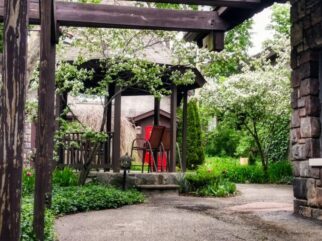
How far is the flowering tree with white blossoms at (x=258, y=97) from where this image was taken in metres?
13.6

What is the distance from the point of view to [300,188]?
638cm

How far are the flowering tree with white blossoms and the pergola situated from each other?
711 cm

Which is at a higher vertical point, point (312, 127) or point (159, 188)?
point (312, 127)

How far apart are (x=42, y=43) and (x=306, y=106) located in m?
3.82

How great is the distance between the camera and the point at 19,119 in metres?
2.16

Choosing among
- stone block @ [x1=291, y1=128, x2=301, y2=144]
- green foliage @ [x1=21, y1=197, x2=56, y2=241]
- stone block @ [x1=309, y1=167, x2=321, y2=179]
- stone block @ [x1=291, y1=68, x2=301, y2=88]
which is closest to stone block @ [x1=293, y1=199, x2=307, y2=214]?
stone block @ [x1=309, y1=167, x2=321, y2=179]

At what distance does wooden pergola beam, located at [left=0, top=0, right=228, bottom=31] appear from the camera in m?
5.92

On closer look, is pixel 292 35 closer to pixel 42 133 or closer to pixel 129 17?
pixel 129 17

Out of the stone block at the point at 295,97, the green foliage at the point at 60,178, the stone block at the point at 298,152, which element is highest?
the stone block at the point at 295,97

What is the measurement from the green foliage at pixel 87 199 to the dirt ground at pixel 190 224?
0.28m

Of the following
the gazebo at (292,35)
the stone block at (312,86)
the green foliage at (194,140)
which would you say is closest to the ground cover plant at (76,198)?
the gazebo at (292,35)

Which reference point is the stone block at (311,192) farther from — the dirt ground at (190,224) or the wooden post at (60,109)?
the wooden post at (60,109)

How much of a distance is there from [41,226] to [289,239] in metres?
2.38

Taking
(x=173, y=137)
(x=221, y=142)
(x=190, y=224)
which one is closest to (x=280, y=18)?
(x=221, y=142)
